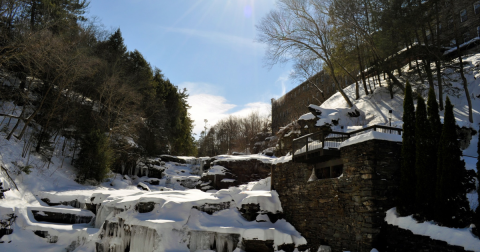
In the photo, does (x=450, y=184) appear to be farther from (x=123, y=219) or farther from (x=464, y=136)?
(x=123, y=219)

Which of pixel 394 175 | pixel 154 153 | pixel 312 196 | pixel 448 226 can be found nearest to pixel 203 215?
pixel 312 196

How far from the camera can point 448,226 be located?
7441mm

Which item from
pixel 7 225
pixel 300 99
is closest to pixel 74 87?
pixel 7 225

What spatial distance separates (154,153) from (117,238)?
16.8 meters

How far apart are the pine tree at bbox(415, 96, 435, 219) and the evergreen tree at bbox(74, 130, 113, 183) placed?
17.5m

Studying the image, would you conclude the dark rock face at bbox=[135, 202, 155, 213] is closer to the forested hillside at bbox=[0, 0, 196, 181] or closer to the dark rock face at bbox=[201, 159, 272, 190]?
the forested hillside at bbox=[0, 0, 196, 181]

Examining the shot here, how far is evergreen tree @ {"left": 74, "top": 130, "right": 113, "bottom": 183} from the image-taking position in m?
18.7

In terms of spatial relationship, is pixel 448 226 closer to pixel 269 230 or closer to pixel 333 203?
pixel 333 203

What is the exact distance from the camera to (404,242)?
824cm

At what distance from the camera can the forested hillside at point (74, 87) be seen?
51.9 ft

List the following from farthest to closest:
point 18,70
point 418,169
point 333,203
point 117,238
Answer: point 18,70 → point 117,238 → point 333,203 → point 418,169

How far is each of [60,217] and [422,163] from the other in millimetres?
14811

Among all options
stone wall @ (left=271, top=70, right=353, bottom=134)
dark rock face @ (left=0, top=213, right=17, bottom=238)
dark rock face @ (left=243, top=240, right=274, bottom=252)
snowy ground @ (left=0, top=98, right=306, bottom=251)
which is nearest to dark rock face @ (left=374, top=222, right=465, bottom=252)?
snowy ground @ (left=0, top=98, right=306, bottom=251)

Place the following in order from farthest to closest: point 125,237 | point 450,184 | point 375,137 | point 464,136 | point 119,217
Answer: point 119,217
point 125,237
point 464,136
point 375,137
point 450,184
